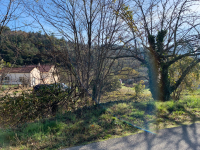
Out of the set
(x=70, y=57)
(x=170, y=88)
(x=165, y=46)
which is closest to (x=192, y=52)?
(x=165, y=46)

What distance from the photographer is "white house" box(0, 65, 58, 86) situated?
6145 mm

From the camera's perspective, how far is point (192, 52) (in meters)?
8.39

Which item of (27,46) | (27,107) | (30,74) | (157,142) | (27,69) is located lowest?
(157,142)

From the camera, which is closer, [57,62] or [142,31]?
[57,62]

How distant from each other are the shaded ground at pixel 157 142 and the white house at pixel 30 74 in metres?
3.98

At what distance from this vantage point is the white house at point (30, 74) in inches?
242

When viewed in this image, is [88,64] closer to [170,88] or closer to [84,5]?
[84,5]

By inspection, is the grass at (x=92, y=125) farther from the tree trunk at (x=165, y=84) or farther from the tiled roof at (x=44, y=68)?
the tree trunk at (x=165, y=84)

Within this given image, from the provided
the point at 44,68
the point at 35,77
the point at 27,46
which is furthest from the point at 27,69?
the point at 27,46

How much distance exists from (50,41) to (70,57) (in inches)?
39.8

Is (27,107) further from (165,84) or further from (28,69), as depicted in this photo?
(165,84)

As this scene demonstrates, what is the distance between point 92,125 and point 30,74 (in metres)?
3.78

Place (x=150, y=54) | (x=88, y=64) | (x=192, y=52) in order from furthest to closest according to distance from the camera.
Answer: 1. (x=150, y=54)
2. (x=192, y=52)
3. (x=88, y=64)

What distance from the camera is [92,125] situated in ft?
14.7
